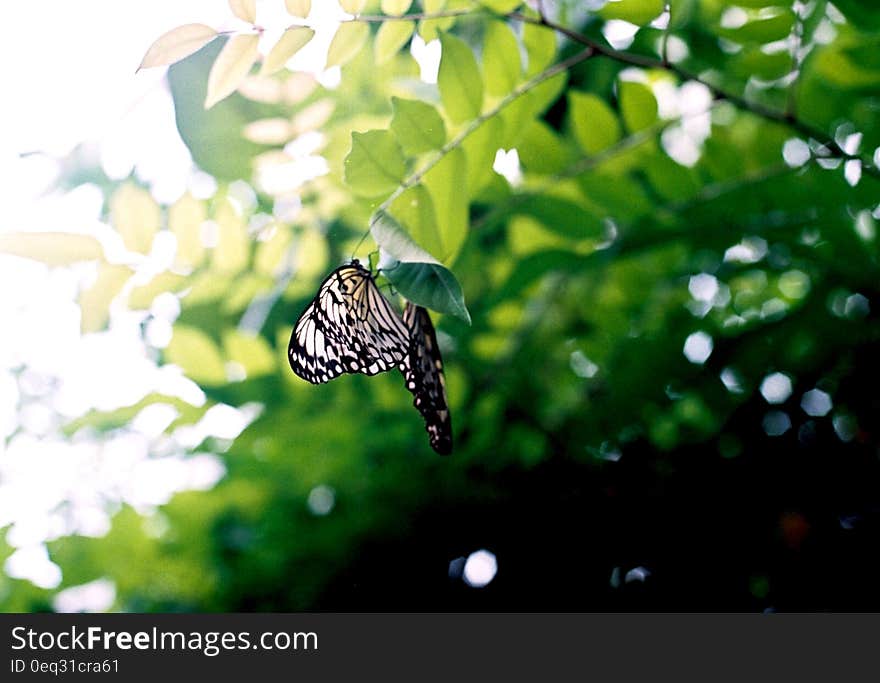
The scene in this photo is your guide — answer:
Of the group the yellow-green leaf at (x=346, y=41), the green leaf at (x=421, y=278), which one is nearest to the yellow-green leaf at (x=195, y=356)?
the yellow-green leaf at (x=346, y=41)

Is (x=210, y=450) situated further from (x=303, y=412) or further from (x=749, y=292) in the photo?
(x=749, y=292)

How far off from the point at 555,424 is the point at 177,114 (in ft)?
2.21

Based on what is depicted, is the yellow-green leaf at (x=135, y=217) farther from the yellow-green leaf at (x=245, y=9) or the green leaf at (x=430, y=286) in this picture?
the green leaf at (x=430, y=286)

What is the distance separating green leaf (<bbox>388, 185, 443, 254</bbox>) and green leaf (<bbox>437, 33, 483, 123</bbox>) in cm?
11

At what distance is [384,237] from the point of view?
0.42 m

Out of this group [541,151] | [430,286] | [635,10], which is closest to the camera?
[430,286]

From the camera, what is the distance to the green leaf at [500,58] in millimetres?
633

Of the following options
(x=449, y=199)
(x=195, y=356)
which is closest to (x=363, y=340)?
(x=449, y=199)

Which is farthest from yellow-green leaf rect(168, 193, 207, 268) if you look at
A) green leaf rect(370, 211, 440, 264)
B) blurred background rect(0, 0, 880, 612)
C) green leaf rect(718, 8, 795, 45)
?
green leaf rect(718, 8, 795, 45)

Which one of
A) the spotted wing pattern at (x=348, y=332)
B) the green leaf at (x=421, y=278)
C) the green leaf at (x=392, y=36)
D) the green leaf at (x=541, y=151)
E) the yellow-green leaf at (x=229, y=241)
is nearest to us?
the green leaf at (x=421, y=278)

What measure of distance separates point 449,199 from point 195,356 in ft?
1.51

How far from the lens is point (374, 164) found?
531 mm

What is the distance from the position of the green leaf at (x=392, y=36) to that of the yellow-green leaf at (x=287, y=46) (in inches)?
2.8

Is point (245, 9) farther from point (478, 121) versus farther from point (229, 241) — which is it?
point (229, 241)
